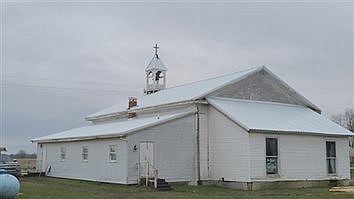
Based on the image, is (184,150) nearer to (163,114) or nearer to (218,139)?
(218,139)

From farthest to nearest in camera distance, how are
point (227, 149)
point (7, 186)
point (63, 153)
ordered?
point (63, 153), point (227, 149), point (7, 186)

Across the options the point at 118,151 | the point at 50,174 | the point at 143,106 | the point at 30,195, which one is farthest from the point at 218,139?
the point at 50,174

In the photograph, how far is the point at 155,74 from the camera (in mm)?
44250

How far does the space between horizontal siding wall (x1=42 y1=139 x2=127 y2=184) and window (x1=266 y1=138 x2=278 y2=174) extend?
8.03m

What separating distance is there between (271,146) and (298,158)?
2.18 meters

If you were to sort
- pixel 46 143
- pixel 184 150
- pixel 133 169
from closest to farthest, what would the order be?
pixel 133 169 → pixel 184 150 → pixel 46 143

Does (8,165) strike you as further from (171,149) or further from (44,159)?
(171,149)

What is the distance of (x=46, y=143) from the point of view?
40344 mm

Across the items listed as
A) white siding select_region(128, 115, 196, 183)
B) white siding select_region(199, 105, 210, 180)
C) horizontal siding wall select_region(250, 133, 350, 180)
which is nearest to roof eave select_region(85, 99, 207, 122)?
white siding select_region(199, 105, 210, 180)

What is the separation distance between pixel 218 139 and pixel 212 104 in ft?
7.09

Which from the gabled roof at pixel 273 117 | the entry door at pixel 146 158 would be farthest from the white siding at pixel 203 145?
the entry door at pixel 146 158

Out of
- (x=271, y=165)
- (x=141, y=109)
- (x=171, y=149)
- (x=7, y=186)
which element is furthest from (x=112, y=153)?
(x=7, y=186)

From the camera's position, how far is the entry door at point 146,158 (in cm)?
2831

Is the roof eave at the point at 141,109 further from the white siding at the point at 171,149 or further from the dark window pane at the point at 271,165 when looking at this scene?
the dark window pane at the point at 271,165
